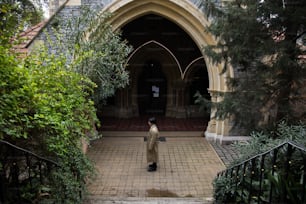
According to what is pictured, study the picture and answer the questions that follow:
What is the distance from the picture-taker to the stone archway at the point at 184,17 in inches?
314

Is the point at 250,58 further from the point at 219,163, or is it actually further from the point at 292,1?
the point at 219,163

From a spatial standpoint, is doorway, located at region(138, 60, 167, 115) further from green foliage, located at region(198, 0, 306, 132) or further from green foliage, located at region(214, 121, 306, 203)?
green foliage, located at region(214, 121, 306, 203)

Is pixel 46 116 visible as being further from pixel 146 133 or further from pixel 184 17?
pixel 146 133

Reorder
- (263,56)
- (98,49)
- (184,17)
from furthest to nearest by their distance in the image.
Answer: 1. (184,17)
2. (98,49)
3. (263,56)

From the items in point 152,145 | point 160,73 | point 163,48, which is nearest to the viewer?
point 152,145

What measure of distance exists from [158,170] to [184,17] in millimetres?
4823

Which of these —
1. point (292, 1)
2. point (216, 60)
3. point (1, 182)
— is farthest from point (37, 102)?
point (292, 1)

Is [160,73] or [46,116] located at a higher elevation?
[160,73]

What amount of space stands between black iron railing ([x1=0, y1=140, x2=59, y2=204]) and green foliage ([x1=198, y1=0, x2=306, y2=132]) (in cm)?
392

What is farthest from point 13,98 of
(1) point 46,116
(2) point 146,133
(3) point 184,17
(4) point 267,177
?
(2) point 146,133

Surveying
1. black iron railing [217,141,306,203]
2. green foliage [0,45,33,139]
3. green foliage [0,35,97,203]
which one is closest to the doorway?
green foliage [0,35,97,203]

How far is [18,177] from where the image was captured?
11.2 feet

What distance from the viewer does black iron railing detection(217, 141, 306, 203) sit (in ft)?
8.93

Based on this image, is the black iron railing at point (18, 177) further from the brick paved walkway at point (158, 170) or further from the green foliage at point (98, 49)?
the green foliage at point (98, 49)
